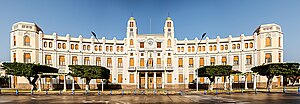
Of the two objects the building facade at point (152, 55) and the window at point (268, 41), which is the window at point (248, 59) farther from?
the window at point (268, 41)

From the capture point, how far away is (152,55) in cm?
8112

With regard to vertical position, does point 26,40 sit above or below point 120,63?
above

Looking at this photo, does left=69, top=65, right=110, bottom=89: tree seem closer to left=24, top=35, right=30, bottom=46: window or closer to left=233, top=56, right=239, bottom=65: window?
left=24, top=35, right=30, bottom=46: window

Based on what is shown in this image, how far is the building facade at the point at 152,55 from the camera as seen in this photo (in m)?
74.9

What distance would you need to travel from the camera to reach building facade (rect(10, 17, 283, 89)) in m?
74.9

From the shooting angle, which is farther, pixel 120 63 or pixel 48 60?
pixel 120 63

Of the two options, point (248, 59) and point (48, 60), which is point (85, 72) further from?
point (248, 59)

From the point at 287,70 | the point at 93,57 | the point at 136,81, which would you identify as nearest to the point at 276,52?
the point at 287,70

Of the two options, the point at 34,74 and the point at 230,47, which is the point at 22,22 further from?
the point at 230,47

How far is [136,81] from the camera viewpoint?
79875 millimetres

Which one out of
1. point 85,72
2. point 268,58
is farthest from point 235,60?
point 85,72

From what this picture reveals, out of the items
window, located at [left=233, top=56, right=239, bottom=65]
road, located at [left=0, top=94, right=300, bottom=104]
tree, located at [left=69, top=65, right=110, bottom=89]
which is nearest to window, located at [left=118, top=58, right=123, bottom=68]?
tree, located at [left=69, top=65, right=110, bottom=89]

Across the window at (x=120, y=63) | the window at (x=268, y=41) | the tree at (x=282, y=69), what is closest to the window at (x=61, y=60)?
the window at (x=120, y=63)

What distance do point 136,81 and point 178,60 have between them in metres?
16.0
